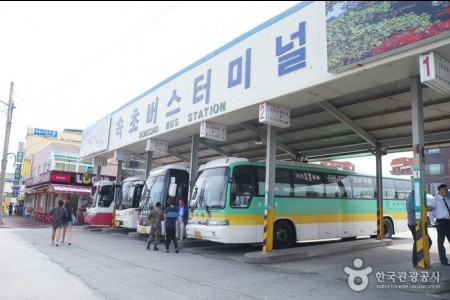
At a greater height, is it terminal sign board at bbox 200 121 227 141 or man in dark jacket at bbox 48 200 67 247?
terminal sign board at bbox 200 121 227 141

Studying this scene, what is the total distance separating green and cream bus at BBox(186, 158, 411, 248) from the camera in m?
12.1

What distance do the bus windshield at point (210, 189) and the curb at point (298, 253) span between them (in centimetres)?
200

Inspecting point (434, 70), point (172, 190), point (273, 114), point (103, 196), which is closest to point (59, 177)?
point (103, 196)

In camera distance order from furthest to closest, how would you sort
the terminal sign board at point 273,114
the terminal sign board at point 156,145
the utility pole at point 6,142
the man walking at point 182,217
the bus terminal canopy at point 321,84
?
the utility pole at point 6,142, the terminal sign board at point 156,145, the man walking at point 182,217, the terminal sign board at point 273,114, the bus terminal canopy at point 321,84

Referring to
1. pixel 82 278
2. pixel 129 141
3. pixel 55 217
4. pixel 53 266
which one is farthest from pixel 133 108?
pixel 82 278

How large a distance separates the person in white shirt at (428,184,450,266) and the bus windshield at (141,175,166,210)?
10.1m

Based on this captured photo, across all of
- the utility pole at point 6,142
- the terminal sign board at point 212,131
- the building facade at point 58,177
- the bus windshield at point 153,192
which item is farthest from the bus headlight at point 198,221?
the utility pole at point 6,142

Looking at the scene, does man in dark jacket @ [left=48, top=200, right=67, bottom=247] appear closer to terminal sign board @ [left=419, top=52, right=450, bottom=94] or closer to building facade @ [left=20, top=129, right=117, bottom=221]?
building facade @ [left=20, top=129, right=117, bottom=221]

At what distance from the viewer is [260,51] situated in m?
10.9

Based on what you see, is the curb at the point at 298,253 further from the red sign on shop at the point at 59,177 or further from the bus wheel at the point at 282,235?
the red sign on shop at the point at 59,177

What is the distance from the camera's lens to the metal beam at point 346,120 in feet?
38.5

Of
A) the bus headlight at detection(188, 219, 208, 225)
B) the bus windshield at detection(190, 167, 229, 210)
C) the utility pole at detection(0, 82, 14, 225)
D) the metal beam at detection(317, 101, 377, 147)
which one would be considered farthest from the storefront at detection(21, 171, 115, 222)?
the metal beam at detection(317, 101, 377, 147)

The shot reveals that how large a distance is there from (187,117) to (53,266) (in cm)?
684

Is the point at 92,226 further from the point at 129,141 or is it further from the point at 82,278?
the point at 82,278
